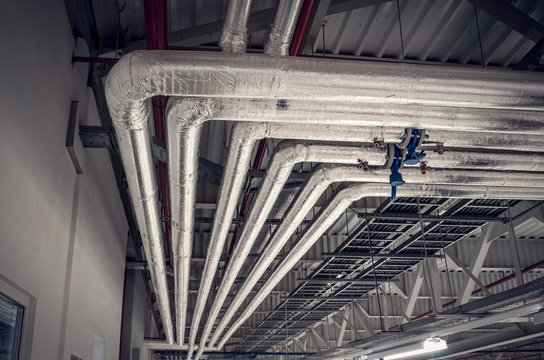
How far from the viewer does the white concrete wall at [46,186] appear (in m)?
4.01

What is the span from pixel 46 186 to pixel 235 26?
8.40ft

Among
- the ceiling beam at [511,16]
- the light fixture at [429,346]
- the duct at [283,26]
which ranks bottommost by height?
the light fixture at [429,346]

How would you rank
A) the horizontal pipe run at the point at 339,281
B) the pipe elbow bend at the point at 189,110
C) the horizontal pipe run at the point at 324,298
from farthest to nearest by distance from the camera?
1. the horizontal pipe run at the point at 324,298
2. the horizontal pipe run at the point at 339,281
3. the pipe elbow bend at the point at 189,110

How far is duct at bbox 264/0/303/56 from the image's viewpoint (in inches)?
160

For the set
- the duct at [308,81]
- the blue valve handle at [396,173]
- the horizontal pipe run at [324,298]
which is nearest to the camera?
the duct at [308,81]

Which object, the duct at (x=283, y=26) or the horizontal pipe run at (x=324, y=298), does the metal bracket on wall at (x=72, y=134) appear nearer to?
the duct at (x=283, y=26)

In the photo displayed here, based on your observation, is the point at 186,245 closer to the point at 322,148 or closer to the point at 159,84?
the point at 322,148

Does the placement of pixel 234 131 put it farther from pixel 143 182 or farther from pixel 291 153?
pixel 143 182

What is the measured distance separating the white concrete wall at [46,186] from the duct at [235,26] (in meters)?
1.74

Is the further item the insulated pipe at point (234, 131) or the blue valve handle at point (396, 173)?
the blue valve handle at point (396, 173)

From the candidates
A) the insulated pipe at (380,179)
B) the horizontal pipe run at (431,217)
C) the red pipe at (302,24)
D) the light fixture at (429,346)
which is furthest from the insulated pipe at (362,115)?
the light fixture at (429,346)

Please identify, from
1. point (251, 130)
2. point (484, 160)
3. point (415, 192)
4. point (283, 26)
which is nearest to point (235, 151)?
point (251, 130)

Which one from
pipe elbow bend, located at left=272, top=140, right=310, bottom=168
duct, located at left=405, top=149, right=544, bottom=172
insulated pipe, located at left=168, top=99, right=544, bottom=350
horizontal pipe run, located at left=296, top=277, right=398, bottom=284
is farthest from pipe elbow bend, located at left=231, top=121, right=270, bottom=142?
horizontal pipe run, located at left=296, top=277, right=398, bottom=284

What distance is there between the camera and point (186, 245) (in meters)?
7.83
